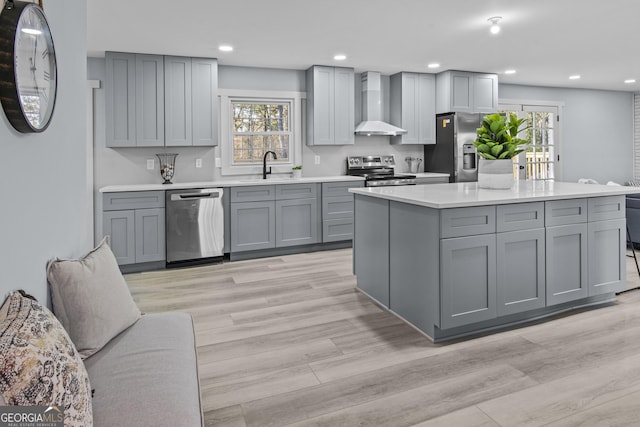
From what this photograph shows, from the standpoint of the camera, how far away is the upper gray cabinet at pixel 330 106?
18.6 feet

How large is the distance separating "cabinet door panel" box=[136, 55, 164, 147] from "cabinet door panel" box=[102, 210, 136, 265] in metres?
0.92

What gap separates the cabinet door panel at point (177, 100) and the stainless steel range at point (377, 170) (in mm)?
2346

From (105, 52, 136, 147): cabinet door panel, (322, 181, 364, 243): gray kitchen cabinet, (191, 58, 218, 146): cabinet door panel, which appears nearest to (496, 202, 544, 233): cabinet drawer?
(322, 181, 364, 243): gray kitchen cabinet

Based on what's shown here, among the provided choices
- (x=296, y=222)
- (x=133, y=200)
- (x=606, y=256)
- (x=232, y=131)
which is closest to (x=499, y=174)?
(x=606, y=256)

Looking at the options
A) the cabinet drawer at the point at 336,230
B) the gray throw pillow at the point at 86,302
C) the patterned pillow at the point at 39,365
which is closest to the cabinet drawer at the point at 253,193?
the cabinet drawer at the point at 336,230

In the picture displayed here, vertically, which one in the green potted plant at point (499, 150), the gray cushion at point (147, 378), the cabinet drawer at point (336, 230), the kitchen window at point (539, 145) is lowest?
the gray cushion at point (147, 378)

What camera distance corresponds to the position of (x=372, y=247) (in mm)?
3412

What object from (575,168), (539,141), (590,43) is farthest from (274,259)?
(575,168)

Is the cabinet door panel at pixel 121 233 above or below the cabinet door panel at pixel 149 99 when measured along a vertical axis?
below

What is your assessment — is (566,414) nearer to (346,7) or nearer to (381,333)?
(381,333)

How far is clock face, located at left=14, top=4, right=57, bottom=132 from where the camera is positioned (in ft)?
4.37

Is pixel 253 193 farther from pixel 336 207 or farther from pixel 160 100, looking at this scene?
pixel 160 100

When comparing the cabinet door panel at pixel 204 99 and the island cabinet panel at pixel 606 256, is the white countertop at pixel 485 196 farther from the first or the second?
the cabinet door panel at pixel 204 99

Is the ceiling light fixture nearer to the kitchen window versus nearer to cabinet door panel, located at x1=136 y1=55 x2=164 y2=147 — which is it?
cabinet door panel, located at x1=136 y1=55 x2=164 y2=147
